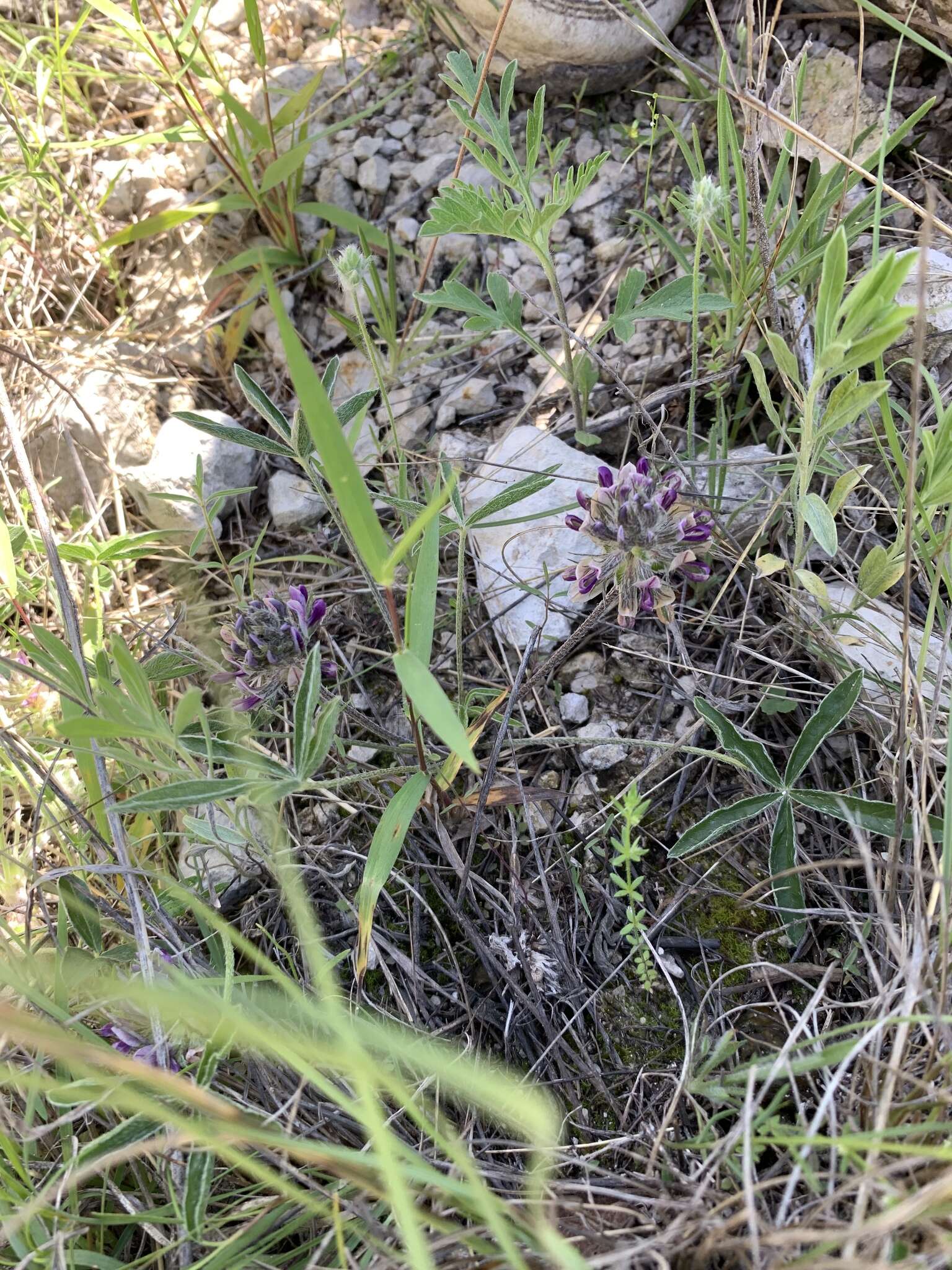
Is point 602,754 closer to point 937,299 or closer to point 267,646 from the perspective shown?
point 267,646

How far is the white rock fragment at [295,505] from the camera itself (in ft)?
7.93

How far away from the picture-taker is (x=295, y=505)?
7.93 feet

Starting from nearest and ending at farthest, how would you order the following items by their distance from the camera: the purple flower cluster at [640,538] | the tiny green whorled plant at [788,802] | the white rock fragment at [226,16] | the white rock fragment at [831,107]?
the tiny green whorled plant at [788,802] < the purple flower cluster at [640,538] < the white rock fragment at [831,107] < the white rock fragment at [226,16]

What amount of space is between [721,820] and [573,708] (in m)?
0.41

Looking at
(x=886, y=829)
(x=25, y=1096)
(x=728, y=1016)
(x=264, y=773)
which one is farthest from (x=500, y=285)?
(x=25, y=1096)

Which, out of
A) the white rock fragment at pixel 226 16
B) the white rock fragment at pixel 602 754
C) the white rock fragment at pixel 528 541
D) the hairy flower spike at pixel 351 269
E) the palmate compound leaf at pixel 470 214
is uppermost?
the white rock fragment at pixel 226 16

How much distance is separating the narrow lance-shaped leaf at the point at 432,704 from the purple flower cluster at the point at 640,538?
0.59 m

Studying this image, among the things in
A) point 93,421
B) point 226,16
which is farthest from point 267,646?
point 226,16

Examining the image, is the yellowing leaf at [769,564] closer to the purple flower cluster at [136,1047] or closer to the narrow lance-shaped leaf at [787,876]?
the narrow lance-shaped leaf at [787,876]

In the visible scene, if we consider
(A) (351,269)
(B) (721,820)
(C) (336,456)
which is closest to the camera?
(C) (336,456)

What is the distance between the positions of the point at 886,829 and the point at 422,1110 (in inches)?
35.3

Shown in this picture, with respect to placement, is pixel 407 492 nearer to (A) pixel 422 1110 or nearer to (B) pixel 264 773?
(B) pixel 264 773

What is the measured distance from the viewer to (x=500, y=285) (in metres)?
2.04

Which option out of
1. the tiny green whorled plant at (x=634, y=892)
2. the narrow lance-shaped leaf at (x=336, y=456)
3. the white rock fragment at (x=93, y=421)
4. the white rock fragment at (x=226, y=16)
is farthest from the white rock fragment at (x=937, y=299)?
the white rock fragment at (x=226, y=16)
